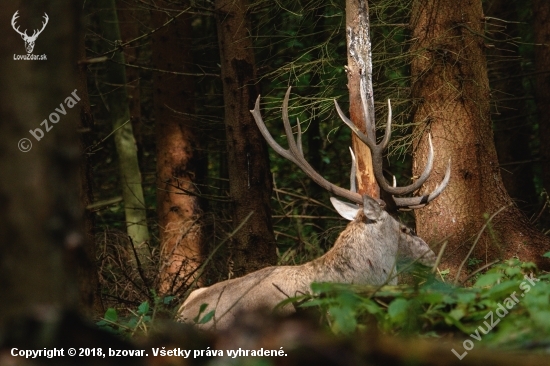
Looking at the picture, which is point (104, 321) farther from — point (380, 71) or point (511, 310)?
point (380, 71)

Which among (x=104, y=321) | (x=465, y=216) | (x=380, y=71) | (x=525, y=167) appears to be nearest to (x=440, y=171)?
(x=465, y=216)

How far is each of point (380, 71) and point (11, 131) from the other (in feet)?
23.3

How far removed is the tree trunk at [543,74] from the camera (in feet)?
37.7

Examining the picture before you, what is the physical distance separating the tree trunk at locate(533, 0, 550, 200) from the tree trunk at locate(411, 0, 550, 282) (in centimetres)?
420

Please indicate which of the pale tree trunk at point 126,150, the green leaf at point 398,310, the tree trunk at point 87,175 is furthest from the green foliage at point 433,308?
the pale tree trunk at point 126,150

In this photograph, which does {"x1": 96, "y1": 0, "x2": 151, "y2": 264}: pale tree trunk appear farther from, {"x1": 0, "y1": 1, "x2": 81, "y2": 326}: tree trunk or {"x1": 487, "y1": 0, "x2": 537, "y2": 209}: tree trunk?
{"x1": 0, "y1": 1, "x2": 81, "y2": 326}: tree trunk

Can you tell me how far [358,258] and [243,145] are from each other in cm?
257

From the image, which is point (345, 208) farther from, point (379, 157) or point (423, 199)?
point (423, 199)

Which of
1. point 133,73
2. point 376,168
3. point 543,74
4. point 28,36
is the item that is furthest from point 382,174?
point 133,73

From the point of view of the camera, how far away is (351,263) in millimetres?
6598

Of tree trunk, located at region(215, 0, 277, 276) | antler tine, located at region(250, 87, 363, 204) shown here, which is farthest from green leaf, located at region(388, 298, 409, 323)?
tree trunk, located at region(215, 0, 277, 276)

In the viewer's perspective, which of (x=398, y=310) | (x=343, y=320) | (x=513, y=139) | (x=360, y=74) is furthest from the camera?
(x=513, y=139)

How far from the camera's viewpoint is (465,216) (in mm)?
7469

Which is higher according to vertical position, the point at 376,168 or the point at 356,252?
the point at 376,168
